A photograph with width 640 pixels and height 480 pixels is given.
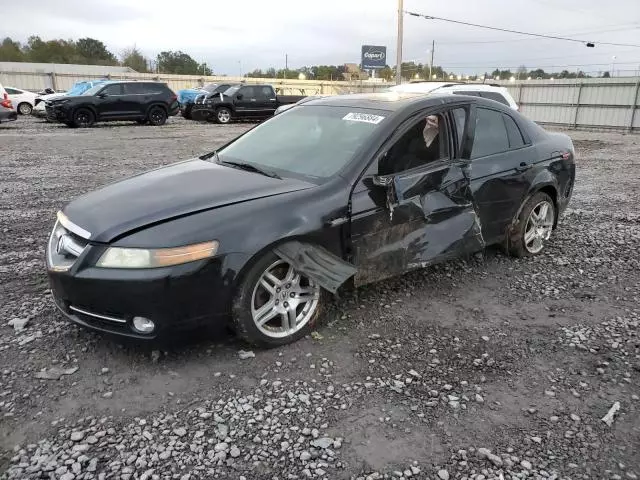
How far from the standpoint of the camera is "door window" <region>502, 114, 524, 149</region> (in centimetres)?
486

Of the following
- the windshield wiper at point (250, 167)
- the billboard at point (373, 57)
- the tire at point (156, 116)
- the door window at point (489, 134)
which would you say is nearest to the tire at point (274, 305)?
the windshield wiper at point (250, 167)

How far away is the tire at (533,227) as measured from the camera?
16.2 ft

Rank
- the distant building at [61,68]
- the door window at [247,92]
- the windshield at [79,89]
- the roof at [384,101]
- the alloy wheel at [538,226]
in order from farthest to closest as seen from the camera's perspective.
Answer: the distant building at [61,68] → the door window at [247,92] → the windshield at [79,89] → the alloy wheel at [538,226] → the roof at [384,101]

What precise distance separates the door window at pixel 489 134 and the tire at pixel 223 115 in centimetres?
1931

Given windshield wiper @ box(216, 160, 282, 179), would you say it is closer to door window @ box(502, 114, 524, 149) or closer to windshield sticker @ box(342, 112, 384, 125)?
windshield sticker @ box(342, 112, 384, 125)

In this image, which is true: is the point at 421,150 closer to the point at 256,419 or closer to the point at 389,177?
the point at 389,177

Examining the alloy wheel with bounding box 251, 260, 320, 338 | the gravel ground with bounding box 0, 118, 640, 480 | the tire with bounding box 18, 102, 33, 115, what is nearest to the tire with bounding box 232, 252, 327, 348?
the alloy wheel with bounding box 251, 260, 320, 338

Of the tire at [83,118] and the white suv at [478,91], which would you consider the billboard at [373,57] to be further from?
the white suv at [478,91]

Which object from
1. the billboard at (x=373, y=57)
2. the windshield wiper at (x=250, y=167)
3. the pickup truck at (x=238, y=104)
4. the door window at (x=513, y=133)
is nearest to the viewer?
the windshield wiper at (x=250, y=167)

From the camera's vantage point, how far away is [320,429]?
2.67m

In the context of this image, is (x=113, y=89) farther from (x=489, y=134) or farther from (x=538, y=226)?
(x=538, y=226)

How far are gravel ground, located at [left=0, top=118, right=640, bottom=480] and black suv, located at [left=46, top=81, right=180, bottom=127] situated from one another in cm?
1604

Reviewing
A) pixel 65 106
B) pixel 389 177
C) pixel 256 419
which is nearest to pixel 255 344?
pixel 256 419

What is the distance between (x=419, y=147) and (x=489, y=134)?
0.98 m
